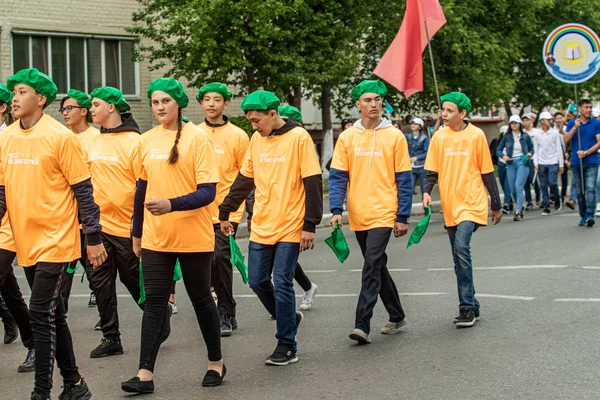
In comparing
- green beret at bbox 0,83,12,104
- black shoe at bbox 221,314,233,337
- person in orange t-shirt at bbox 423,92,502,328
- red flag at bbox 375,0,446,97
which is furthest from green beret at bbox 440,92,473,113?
red flag at bbox 375,0,446,97

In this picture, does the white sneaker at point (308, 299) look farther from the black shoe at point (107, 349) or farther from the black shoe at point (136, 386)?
the black shoe at point (136, 386)

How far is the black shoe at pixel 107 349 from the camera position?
766cm

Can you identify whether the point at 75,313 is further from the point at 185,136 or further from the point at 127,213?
the point at 185,136

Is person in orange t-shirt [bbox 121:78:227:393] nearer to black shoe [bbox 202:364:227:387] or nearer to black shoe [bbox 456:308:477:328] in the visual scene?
black shoe [bbox 202:364:227:387]

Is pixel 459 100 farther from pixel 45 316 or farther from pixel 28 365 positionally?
pixel 45 316

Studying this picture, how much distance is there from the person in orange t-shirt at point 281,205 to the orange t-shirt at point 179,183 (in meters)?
0.94

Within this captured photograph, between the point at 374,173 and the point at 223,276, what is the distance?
1.67 metres

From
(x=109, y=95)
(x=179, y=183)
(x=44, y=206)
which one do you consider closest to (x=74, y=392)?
(x=44, y=206)

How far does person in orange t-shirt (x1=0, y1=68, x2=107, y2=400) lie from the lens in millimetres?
5902

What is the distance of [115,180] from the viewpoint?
313 inches

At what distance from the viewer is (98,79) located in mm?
27844

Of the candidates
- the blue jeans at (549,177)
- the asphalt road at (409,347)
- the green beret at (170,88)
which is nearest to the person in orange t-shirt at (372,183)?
the asphalt road at (409,347)

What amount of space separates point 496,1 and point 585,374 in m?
27.6

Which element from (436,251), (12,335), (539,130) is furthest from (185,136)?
(539,130)
